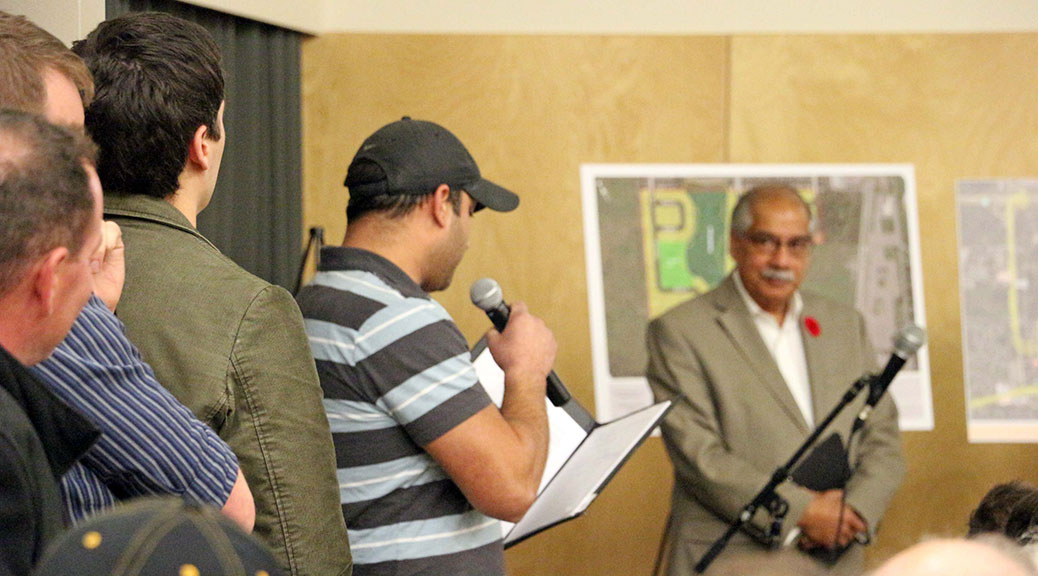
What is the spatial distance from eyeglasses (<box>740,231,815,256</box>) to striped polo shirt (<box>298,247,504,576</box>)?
1811 millimetres

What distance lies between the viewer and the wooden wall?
416 cm

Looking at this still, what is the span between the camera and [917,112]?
4230mm

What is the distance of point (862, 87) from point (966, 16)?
53cm

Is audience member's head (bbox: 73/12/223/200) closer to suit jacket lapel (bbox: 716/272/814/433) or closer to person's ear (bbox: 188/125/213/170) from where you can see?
person's ear (bbox: 188/125/213/170)

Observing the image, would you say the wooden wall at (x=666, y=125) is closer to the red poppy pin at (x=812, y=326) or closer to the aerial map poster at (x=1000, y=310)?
the aerial map poster at (x=1000, y=310)

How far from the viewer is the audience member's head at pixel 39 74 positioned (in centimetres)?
125

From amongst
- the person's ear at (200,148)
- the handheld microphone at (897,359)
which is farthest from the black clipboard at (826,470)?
the person's ear at (200,148)

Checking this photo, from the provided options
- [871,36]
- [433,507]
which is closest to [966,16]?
[871,36]

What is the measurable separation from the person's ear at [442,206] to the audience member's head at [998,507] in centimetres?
100

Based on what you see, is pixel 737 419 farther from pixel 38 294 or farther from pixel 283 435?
pixel 38 294

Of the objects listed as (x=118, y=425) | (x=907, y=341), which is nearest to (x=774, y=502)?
(x=907, y=341)

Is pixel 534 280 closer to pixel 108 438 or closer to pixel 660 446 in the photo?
pixel 660 446

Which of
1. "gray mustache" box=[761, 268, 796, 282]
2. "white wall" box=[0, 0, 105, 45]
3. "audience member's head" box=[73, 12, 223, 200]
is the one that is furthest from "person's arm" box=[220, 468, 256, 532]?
"gray mustache" box=[761, 268, 796, 282]

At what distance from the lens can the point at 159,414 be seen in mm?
1146
